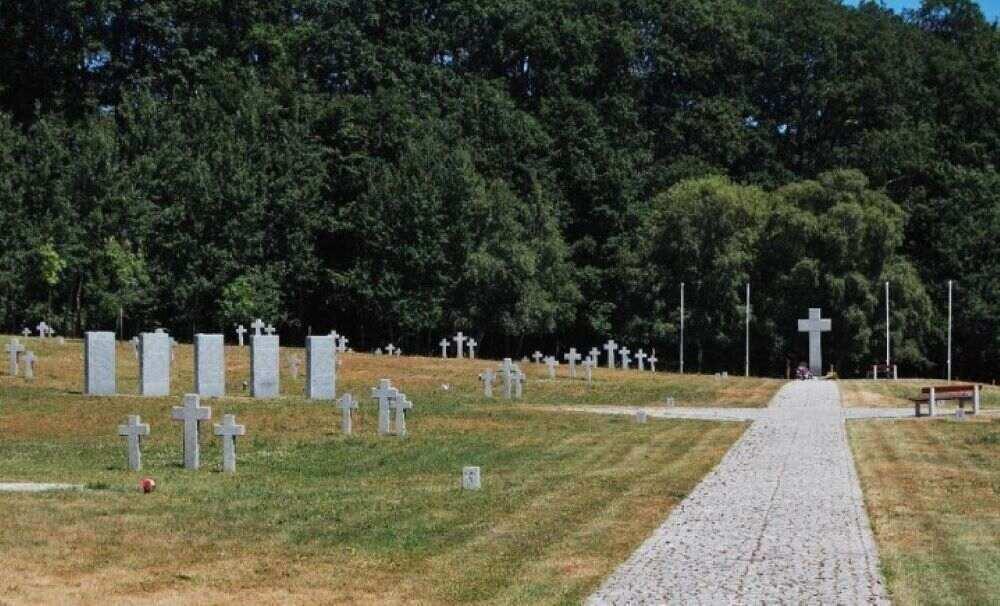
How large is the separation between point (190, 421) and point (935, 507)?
982 centimetres

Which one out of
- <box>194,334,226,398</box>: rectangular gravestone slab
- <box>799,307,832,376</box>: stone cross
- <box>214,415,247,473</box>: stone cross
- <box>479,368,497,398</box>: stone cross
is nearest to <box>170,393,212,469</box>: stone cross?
<box>214,415,247,473</box>: stone cross

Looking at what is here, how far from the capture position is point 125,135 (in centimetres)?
6988

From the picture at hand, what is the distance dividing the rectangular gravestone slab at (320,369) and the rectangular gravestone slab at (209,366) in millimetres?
1995

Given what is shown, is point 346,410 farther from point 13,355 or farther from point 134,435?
point 13,355

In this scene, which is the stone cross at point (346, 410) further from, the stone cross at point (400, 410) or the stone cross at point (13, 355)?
the stone cross at point (13, 355)

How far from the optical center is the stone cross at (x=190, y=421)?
68.3 ft

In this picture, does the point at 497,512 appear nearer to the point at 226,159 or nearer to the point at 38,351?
the point at 38,351

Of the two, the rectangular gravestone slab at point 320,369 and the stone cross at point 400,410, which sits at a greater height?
the rectangular gravestone slab at point 320,369

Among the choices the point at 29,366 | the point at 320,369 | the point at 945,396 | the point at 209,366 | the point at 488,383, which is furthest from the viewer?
the point at 488,383

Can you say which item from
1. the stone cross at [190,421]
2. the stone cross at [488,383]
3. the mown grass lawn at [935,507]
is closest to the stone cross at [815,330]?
the stone cross at [488,383]

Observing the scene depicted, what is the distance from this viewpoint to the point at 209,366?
33.6m

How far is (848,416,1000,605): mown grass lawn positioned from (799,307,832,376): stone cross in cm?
3255

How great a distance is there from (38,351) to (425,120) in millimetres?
34544

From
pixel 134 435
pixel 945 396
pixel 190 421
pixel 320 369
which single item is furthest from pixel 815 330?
pixel 134 435
